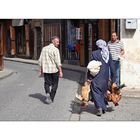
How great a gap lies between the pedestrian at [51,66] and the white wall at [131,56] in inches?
101

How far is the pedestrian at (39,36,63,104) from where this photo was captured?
32.6ft

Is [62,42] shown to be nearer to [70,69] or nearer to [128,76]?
[70,69]

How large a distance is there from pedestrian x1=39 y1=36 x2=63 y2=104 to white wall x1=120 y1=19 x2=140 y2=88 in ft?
8.38

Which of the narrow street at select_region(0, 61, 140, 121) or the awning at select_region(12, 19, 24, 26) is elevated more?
the awning at select_region(12, 19, 24, 26)

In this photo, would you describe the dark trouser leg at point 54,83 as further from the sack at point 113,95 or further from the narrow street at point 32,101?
the sack at point 113,95

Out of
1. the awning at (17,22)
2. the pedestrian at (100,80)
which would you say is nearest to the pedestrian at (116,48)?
the pedestrian at (100,80)

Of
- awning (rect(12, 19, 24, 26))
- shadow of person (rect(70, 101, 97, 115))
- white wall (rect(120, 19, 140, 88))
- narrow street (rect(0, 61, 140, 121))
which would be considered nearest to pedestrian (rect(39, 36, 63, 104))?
narrow street (rect(0, 61, 140, 121))

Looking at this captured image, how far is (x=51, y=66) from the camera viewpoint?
391 inches

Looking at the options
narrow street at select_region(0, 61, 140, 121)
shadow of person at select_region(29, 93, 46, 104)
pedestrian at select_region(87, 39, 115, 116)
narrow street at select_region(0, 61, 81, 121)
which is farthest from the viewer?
shadow of person at select_region(29, 93, 46, 104)

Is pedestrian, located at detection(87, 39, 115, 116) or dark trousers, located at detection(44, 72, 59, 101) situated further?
dark trousers, located at detection(44, 72, 59, 101)

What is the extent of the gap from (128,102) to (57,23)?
17.3m

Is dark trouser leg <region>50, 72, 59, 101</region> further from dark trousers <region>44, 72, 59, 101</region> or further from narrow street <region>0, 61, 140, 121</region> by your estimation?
narrow street <region>0, 61, 140, 121</region>

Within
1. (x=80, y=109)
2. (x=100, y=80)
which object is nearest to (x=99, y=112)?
(x=100, y=80)

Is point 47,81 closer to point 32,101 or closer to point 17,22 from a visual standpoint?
point 32,101
